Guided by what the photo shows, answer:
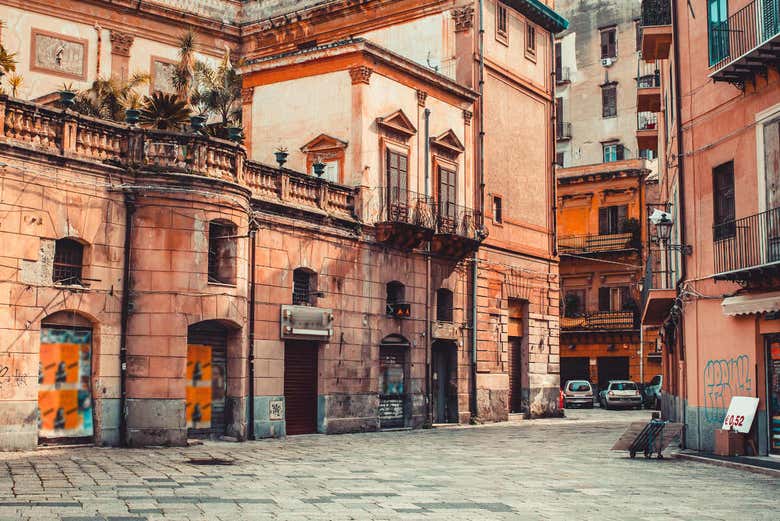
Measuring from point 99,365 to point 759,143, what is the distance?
14.3m

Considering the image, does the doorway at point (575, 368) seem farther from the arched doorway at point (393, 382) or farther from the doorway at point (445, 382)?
the arched doorway at point (393, 382)

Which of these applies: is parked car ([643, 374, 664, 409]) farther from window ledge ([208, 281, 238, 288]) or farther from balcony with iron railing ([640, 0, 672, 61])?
window ledge ([208, 281, 238, 288])

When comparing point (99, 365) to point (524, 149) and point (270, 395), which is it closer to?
point (270, 395)

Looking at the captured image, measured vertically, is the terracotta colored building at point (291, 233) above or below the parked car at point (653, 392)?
above

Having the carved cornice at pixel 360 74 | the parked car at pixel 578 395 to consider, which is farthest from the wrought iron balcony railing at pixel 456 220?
the parked car at pixel 578 395

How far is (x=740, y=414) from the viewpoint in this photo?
2027 cm

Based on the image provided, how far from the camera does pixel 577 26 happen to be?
210ft

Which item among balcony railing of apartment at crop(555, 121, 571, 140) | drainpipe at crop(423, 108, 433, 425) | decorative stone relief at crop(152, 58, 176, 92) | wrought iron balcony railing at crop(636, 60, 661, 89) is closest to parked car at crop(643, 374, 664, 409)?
balcony railing of apartment at crop(555, 121, 571, 140)

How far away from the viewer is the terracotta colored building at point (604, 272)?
5738 centimetres

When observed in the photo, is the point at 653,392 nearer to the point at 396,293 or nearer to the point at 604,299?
the point at 604,299

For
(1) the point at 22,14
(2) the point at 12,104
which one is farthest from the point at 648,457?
(1) the point at 22,14

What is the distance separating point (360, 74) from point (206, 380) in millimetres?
11111

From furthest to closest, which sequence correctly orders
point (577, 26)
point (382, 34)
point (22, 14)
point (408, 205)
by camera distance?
1. point (577, 26)
2. point (382, 34)
3. point (22, 14)
4. point (408, 205)

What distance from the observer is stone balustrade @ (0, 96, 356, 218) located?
66.4 feet
